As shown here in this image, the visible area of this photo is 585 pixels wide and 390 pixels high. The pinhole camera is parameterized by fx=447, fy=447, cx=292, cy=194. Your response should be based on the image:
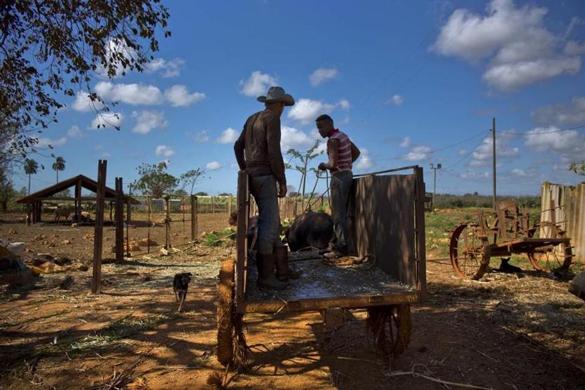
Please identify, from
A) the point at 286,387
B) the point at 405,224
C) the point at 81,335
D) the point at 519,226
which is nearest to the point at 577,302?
the point at 519,226

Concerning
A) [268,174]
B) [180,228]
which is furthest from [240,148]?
[180,228]

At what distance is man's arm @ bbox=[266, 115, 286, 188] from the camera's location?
4258 mm

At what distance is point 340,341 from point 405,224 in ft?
7.44

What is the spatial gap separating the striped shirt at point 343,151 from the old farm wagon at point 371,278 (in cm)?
47

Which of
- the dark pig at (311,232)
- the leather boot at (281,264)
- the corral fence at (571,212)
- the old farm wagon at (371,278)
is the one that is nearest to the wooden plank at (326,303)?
the old farm wagon at (371,278)

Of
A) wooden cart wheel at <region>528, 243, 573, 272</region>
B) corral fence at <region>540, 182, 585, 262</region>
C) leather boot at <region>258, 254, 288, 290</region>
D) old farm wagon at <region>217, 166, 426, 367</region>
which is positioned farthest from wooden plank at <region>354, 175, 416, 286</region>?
corral fence at <region>540, 182, 585, 262</region>

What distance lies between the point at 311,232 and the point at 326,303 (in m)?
2.78

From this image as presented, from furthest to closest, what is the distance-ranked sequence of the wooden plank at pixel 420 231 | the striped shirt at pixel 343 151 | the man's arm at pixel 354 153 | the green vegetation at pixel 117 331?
the man's arm at pixel 354 153 < the striped shirt at pixel 343 151 < the green vegetation at pixel 117 331 < the wooden plank at pixel 420 231

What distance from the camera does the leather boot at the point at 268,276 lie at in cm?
413

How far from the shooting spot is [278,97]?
4426mm

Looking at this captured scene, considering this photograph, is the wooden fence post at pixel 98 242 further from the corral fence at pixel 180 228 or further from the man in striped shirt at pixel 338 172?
the man in striped shirt at pixel 338 172

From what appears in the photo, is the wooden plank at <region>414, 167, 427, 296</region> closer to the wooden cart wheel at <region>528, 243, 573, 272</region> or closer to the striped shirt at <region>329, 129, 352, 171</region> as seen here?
the striped shirt at <region>329, 129, 352, 171</region>

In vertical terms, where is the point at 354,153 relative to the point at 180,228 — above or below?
above

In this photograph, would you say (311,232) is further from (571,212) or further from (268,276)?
(571,212)
